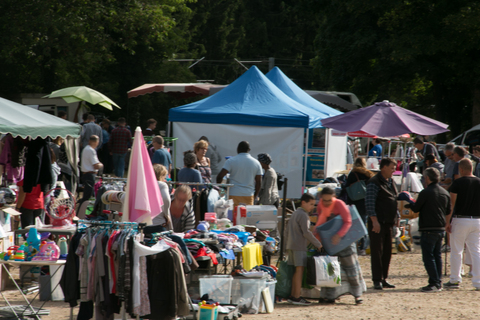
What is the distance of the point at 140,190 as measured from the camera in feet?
19.2

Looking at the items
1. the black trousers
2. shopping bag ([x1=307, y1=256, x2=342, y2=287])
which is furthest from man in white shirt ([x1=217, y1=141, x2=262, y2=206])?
shopping bag ([x1=307, y1=256, x2=342, y2=287])

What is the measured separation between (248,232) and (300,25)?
4562cm

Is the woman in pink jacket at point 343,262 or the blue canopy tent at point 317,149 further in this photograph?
the blue canopy tent at point 317,149

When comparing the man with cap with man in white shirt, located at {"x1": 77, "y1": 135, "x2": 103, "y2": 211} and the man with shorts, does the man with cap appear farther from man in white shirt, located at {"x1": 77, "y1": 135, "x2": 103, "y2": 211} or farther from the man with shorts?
man in white shirt, located at {"x1": 77, "y1": 135, "x2": 103, "y2": 211}

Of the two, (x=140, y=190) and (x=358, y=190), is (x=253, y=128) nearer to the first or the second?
(x=358, y=190)

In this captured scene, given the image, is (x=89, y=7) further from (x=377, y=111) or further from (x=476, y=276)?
(x=476, y=276)

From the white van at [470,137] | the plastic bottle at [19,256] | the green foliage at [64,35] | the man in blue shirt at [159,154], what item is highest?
the green foliage at [64,35]

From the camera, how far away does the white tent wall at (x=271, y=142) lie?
12555 millimetres

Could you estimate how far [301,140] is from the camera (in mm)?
12547

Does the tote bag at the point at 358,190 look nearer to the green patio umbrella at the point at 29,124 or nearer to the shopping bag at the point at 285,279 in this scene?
the shopping bag at the point at 285,279

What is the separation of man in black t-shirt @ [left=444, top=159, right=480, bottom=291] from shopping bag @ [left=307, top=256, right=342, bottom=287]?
80.7 inches

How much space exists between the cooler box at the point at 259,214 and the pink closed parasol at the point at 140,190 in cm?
260

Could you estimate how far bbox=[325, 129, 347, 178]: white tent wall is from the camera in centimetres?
1510

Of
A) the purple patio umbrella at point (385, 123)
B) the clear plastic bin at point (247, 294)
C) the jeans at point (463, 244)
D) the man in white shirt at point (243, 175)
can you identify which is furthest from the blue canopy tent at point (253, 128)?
the clear plastic bin at point (247, 294)
